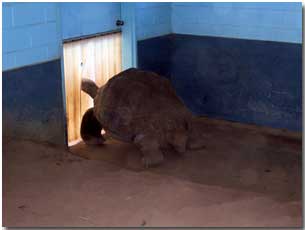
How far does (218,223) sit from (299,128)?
3.57m

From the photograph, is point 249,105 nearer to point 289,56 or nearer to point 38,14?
point 289,56

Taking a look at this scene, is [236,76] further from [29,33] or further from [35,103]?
[29,33]

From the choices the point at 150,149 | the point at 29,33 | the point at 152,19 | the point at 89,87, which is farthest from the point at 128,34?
the point at 150,149

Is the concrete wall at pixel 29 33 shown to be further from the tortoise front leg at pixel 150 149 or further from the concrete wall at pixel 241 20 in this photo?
the concrete wall at pixel 241 20

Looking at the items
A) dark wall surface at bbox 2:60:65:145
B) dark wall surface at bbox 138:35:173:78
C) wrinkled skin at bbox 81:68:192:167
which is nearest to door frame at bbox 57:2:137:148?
dark wall surface at bbox 138:35:173:78

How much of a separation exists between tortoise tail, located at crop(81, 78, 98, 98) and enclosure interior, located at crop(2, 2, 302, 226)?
121 millimetres

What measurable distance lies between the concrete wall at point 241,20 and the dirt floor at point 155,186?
137 centimetres

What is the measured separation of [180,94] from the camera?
7.50m

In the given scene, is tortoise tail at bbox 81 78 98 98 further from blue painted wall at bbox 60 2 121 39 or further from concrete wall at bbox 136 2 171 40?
concrete wall at bbox 136 2 171 40

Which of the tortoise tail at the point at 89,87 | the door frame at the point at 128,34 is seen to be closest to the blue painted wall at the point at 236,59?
the door frame at the point at 128,34

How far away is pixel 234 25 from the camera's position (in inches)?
268

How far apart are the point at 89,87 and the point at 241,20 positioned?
2.16 metres

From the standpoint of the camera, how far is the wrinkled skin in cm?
552

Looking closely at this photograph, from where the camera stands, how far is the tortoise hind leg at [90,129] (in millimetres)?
6318
